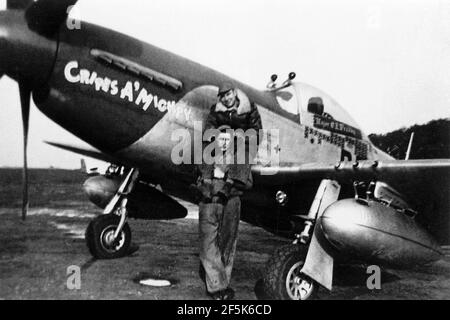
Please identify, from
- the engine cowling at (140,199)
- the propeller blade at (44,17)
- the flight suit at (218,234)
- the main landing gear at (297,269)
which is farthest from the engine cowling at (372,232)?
the propeller blade at (44,17)

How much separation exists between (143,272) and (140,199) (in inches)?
62.5

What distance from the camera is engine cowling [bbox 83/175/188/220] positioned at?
20.9ft

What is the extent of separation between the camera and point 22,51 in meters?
4.05

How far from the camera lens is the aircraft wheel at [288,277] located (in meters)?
4.02

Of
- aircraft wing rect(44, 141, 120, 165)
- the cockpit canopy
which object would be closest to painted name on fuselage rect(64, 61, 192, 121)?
the cockpit canopy

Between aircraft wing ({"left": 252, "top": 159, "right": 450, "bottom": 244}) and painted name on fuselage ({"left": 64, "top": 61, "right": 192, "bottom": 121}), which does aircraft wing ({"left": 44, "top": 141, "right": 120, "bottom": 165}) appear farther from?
aircraft wing ({"left": 252, "top": 159, "right": 450, "bottom": 244})

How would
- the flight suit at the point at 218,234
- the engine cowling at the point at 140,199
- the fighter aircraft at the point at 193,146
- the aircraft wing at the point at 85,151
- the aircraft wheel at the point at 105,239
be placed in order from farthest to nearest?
the aircraft wing at the point at 85,151 → the engine cowling at the point at 140,199 → the aircraft wheel at the point at 105,239 → the fighter aircraft at the point at 193,146 → the flight suit at the point at 218,234

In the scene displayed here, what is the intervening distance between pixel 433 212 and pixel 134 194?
3636 millimetres

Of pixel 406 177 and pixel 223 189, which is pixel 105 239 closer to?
pixel 223 189

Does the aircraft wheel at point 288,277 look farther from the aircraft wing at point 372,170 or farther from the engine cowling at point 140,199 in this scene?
the engine cowling at point 140,199

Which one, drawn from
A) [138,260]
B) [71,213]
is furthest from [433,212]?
[71,213]

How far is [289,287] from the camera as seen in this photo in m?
4.12

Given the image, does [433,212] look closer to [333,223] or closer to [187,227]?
[333,223]

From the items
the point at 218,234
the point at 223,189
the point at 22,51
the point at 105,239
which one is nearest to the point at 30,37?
the point at 22,51
